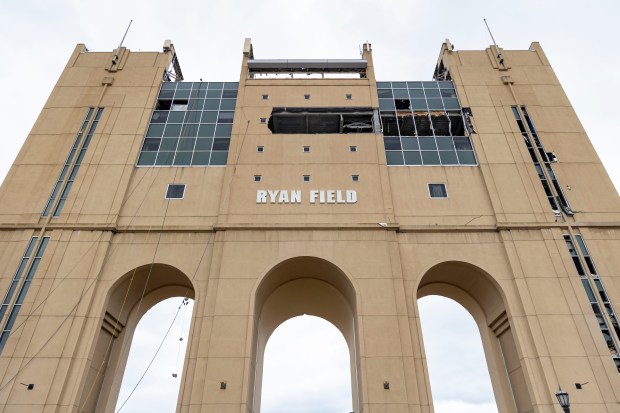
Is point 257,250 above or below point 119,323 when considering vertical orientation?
above

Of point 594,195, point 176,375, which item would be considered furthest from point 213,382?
point 594,195

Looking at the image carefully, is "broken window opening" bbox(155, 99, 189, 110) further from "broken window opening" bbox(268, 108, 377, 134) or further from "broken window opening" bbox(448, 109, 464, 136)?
"broken window opening" bbox(448, 109, 464, 136)

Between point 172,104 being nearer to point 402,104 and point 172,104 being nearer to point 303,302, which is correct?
point 402,104

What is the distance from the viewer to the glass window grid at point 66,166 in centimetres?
2337

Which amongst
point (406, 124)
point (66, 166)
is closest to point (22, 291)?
point (66, 166)

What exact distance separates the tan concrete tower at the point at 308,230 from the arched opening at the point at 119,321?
0.13m

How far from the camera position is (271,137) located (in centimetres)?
2641

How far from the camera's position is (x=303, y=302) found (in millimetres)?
26250

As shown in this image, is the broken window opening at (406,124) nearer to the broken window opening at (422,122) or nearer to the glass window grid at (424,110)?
the glass window grid at (424,110)

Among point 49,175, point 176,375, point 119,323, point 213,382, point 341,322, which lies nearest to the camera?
point 213,382

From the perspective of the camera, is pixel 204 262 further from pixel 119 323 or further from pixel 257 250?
pixel 119 323

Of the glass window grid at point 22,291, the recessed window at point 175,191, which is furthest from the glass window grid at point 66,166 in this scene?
the recessed window at point 175,191

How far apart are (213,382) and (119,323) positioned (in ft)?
26.2

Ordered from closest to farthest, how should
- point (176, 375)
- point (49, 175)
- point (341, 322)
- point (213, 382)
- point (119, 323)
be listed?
point (213, 382) < point (176, 375) < point (119, 323) < point (49, 175) < point (341, 322)
